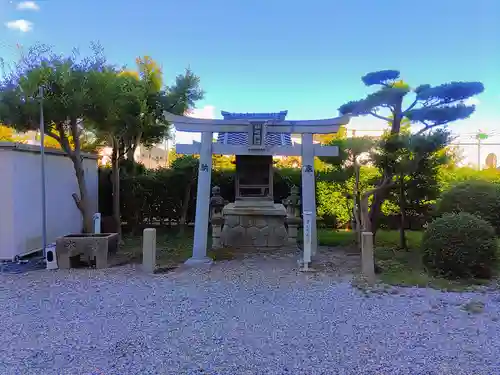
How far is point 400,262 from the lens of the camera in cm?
736

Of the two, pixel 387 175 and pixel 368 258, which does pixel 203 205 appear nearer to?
pixel 368 258

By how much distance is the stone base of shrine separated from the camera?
9438 millimetres

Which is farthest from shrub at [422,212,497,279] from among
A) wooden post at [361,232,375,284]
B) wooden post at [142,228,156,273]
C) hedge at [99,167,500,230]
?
hedge at [99,167,500,230]

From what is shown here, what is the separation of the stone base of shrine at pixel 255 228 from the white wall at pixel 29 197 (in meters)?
3.73

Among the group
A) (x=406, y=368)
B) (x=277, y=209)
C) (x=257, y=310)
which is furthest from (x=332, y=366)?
(x=277, y=209)

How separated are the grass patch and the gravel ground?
40 cm

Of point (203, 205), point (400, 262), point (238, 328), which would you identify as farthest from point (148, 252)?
point (400, 262)

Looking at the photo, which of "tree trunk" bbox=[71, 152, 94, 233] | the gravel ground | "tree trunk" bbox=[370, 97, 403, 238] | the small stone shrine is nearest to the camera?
the gravel ground

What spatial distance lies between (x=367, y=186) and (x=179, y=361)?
8547 millimetres

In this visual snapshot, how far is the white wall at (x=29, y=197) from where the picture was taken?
741cm

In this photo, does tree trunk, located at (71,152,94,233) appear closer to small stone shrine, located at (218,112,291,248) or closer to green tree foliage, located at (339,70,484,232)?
small stone shrine, located at (218,112,291,248)

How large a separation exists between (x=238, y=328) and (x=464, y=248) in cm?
372

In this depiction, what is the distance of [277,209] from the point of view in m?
9.50

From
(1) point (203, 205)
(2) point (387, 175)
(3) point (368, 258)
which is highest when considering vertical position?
(2) point (387, 175)
